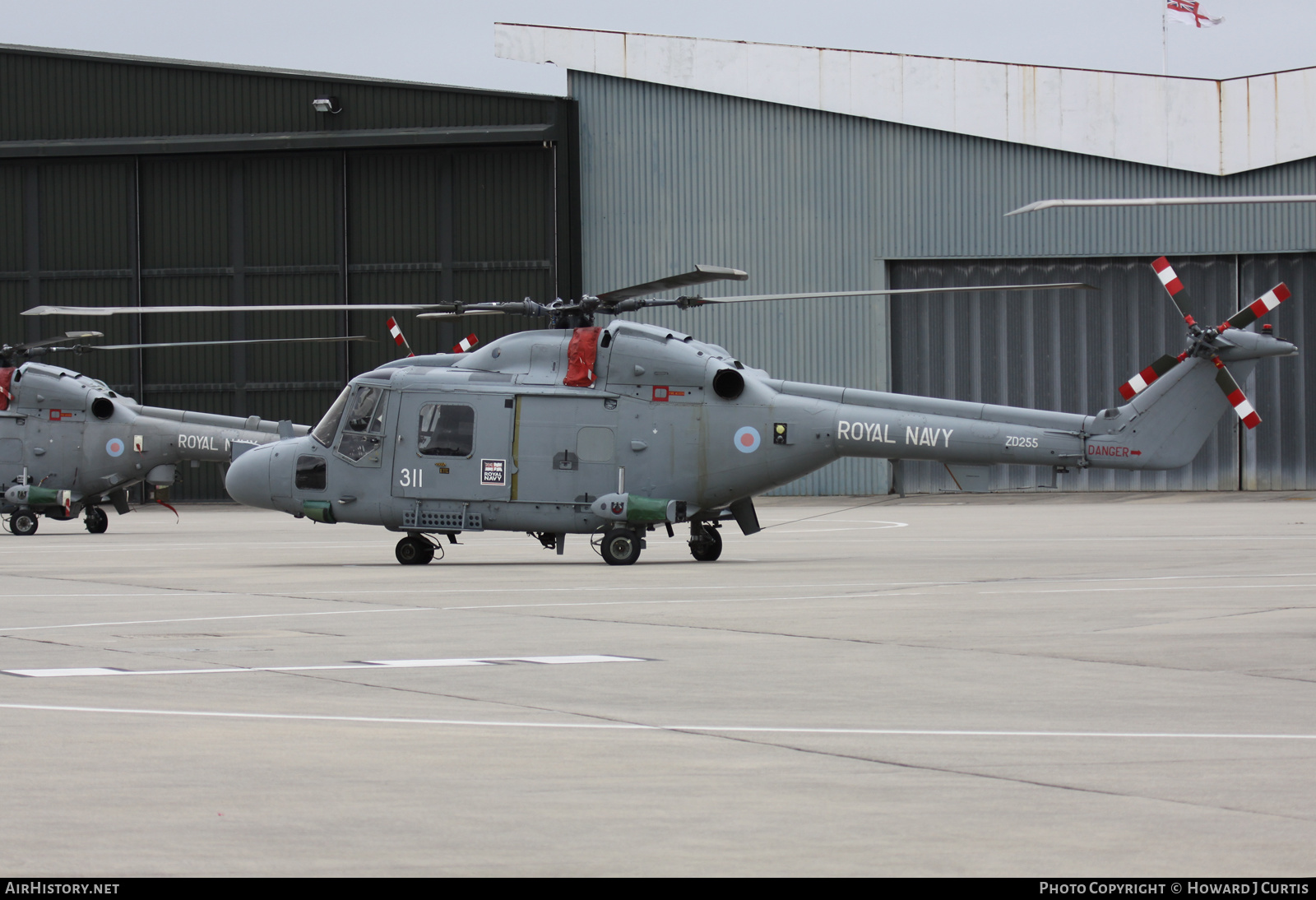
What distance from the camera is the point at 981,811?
20.8 feet

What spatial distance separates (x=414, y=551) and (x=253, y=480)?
3103 mm

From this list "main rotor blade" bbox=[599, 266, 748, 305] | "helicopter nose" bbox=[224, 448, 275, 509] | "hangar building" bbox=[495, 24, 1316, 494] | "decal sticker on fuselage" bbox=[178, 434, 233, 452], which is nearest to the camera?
"main rotor blade" bbox=[599, 266, 748, 305]

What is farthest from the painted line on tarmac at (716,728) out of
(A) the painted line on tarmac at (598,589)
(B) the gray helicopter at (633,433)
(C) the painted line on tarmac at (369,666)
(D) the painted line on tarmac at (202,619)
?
(B) the gray helicopter at (633,433)

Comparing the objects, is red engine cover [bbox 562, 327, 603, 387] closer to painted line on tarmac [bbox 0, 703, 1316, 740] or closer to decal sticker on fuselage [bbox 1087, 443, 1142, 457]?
decal sticker on fuselage [bbox 1087, 443, 1142, 457]

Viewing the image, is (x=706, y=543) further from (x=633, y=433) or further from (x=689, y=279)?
(x=689, y=279)

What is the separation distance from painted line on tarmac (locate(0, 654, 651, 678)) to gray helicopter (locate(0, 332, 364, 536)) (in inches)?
923

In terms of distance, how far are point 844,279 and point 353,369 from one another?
638 inches

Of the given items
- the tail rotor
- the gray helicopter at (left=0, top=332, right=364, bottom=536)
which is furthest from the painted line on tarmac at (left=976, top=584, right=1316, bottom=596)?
the gray helicopter at (left=0, top=332, right=364, bottom=536)

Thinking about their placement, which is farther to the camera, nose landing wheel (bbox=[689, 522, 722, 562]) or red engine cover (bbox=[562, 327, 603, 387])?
nose landing wheel (bbox=[689, 522, 722, 562])

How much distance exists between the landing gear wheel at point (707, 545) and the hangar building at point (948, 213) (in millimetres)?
23883

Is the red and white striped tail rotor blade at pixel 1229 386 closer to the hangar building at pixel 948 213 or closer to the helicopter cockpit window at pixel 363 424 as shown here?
the helicopter cockpit window at pixel 363 424

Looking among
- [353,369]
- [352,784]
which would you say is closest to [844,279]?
[353,369]

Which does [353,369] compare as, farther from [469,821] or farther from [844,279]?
[469,821]

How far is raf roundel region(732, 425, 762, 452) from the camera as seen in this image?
2338 cm
